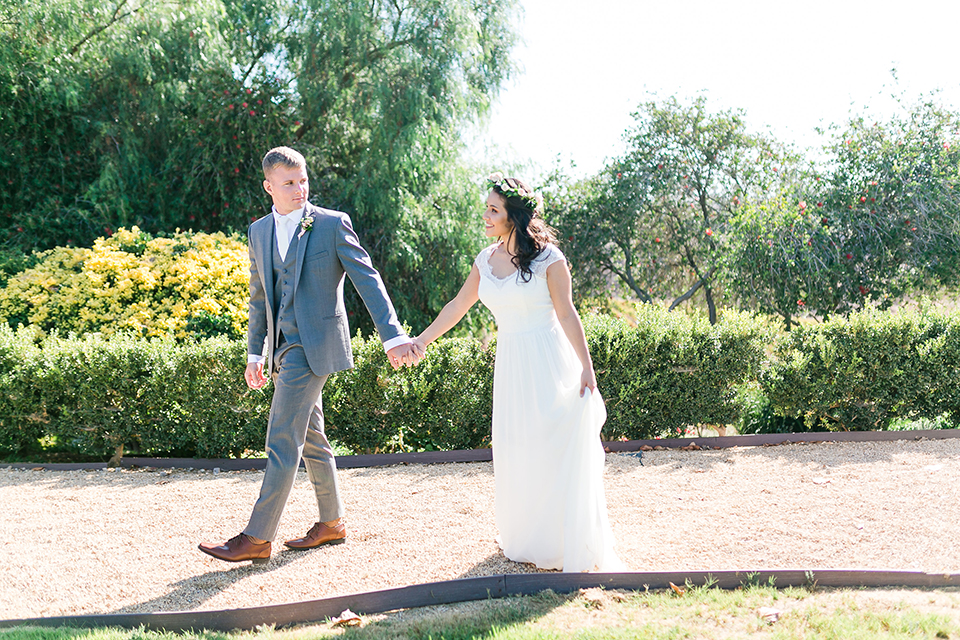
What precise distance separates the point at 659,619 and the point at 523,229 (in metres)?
1.90

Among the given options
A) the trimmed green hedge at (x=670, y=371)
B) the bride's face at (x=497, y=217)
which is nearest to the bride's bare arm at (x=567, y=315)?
the bride's face at (x=497, y=217)

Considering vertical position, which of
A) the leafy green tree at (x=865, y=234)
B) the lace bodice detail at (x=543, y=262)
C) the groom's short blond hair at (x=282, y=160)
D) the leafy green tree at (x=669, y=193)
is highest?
the leafy green tree at (x=669, y=193)

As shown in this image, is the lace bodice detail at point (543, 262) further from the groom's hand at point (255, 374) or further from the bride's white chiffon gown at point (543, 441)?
the groom's hand at point (255, 374)

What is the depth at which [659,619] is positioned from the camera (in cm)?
308

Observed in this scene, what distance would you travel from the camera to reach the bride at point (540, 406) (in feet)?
11.9

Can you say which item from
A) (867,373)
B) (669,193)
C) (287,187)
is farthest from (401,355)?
(669,193)

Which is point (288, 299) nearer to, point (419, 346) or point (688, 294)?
point (419, 346)

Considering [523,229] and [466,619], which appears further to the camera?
[523,229]

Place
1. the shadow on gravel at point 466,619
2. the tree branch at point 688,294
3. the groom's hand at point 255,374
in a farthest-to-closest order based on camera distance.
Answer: the tree branch at point 688,294 → the groom's hand at point 255,374 → the shadow on gravel at point 466,619

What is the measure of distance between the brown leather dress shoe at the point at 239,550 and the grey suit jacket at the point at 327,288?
0.94m

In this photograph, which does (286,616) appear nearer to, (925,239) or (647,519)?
(647,519)

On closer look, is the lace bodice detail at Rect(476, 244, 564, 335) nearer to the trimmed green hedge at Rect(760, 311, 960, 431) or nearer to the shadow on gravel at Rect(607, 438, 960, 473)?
the shadow on gravel at Rect(607, 438, 960, 473)

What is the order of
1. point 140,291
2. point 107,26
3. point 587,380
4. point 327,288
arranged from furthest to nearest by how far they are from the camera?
1. point 107,26
2. point 140,291
3. point 327,288
4. point 587,380

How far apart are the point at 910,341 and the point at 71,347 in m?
7.37
